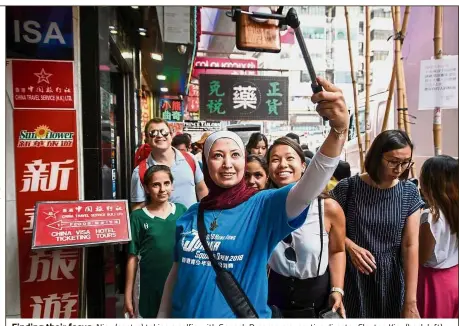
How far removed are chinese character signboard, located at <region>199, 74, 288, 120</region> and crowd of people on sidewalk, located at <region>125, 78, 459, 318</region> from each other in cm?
13

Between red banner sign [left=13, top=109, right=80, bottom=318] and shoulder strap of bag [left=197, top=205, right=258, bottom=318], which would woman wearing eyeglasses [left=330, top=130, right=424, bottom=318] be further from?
red banner sign [left=13, top=109, right=80, bottom=318]

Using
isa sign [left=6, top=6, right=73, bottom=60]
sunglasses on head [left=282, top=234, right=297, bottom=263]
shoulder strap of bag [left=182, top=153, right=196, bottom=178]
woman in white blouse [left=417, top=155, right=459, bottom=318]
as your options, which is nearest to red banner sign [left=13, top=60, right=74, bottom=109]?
isa sign [left=6, top=6, right=73, bottom=60]

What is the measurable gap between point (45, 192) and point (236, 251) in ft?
2.88

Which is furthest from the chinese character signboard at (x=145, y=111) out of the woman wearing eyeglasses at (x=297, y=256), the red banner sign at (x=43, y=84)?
the woman wearing eyeglasses at (x=297, y=256)

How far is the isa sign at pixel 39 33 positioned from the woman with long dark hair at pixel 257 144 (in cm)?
82

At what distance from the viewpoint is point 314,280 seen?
3.90ft

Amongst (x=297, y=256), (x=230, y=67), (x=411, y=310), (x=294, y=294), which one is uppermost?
(x=230, y=67)

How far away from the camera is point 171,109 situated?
141 centimetres

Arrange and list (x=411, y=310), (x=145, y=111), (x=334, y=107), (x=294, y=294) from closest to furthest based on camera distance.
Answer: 1. (x=334, y=107)
2. (x=294, y=294)
3. (x=411, y=310)
4. (x=145, y=111)

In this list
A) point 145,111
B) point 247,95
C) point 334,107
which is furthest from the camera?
point 145,111

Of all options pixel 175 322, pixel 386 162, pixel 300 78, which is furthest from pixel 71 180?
pixel 386 162

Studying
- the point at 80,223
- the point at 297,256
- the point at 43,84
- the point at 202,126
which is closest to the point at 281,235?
the point at 297,256

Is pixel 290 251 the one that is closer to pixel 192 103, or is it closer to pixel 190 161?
pixel 190 161

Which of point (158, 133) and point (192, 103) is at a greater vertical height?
point (192, 103)
